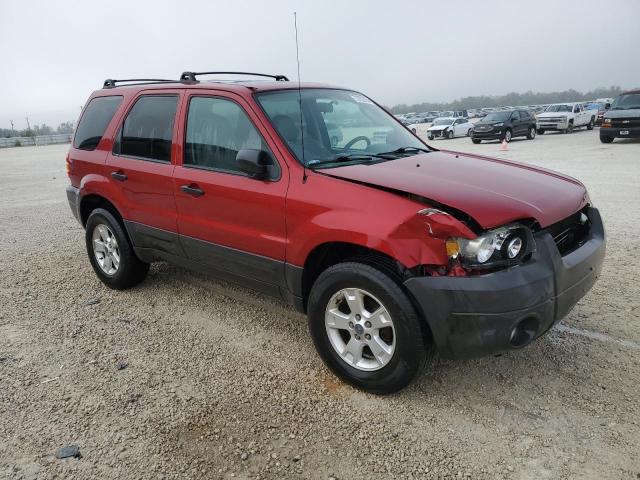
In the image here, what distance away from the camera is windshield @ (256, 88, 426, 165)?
3449 millimetres

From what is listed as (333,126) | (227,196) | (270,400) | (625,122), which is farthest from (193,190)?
(625,122)

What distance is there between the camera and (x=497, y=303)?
2555 mm

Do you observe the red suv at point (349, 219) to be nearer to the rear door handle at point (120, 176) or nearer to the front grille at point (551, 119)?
the rear door handle at point (120, 176)

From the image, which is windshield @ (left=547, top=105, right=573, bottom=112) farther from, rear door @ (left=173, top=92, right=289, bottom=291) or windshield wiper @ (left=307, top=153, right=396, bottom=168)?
rear door @ (left=173, top=92, right=289, bottom=291)

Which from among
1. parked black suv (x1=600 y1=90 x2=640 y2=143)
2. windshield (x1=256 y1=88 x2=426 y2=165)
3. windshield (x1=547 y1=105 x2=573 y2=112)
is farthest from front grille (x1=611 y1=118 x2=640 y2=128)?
windshield (x1=256 y1=88 x2=426 y2=165)

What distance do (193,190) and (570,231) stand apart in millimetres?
2625

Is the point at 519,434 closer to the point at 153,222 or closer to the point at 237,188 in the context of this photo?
the point at 237,188

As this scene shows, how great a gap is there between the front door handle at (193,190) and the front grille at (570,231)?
2360mm

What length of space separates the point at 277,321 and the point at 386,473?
6.13 feet

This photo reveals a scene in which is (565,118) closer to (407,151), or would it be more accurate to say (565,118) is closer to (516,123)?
(516,123)

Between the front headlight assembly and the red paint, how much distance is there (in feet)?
0.20

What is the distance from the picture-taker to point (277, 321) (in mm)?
4129

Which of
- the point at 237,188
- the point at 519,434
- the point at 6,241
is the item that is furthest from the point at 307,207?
the point at 6,241

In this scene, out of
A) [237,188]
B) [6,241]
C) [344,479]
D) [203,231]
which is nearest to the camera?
A: [344,479]
